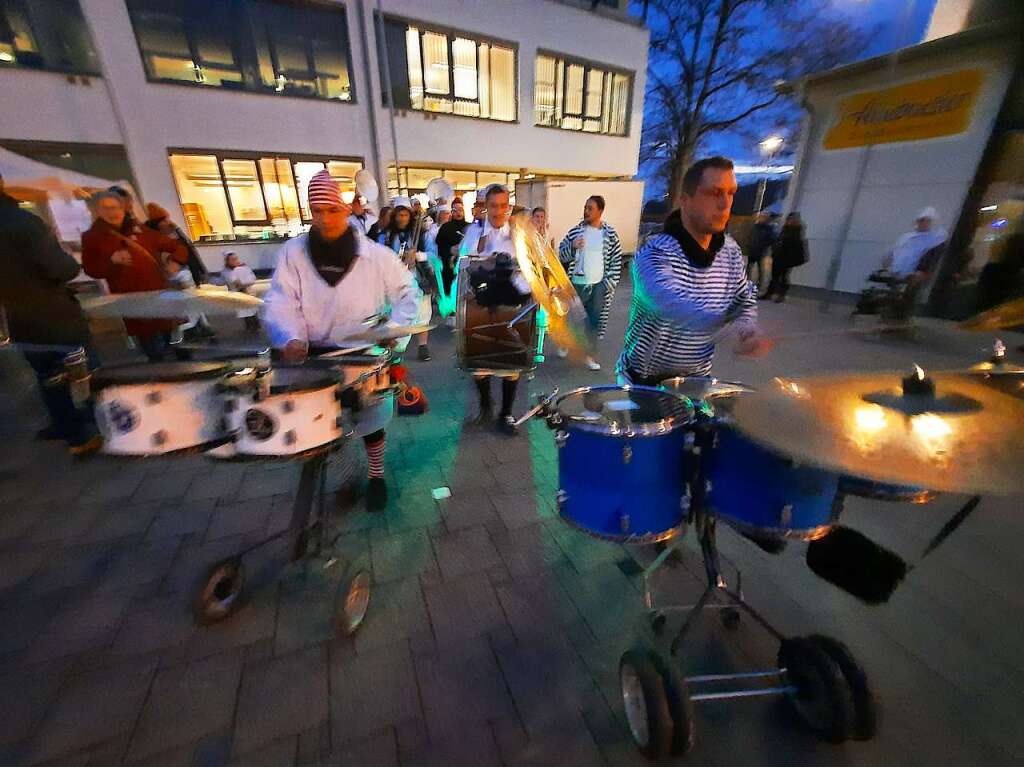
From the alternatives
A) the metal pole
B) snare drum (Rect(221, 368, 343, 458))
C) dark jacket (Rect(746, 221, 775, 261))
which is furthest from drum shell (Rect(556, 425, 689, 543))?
the metal pole

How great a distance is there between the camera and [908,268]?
740cm

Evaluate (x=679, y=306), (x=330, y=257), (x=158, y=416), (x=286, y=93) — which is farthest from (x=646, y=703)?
(x=286, y=93)

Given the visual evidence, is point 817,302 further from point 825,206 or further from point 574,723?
point 574,723

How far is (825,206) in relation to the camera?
10844mm

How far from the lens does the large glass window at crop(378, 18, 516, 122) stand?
45.0 feet

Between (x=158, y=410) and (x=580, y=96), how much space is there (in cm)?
2005

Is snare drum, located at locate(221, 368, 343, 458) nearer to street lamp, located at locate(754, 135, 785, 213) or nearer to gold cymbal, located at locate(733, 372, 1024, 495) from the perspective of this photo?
gold cymbal, located at locate(733, 372, 1024, 495)

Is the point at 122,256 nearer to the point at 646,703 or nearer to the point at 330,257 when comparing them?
the point at 330,257

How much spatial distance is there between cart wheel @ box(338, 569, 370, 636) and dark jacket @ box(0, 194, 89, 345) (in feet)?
10.6

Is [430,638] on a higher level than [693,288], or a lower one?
lower

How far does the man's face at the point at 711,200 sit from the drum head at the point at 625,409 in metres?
0.85

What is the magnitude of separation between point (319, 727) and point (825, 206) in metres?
13.7

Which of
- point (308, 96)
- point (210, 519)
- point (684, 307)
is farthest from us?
point (308, 96)

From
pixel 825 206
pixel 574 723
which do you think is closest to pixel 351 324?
pixel 574 723
